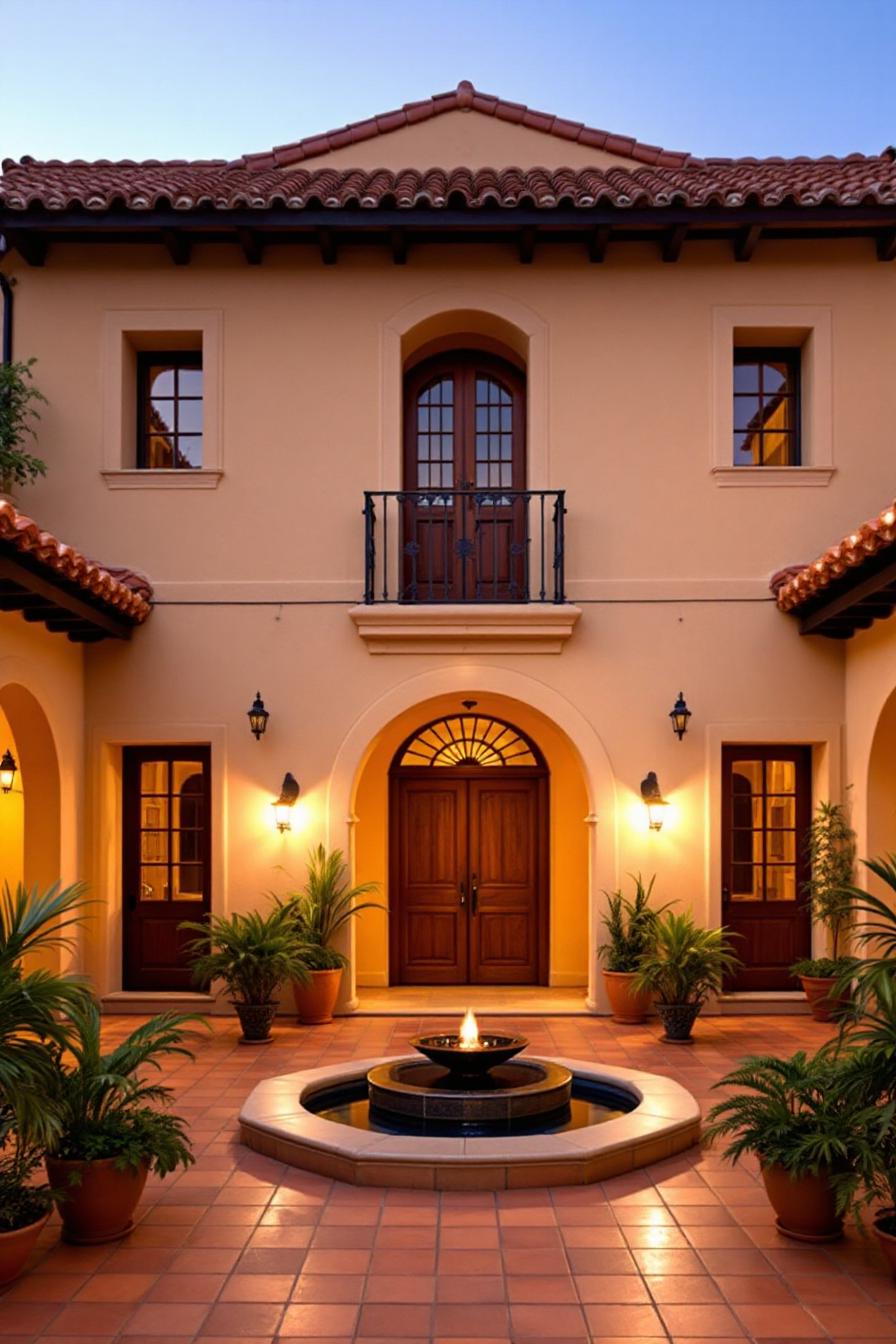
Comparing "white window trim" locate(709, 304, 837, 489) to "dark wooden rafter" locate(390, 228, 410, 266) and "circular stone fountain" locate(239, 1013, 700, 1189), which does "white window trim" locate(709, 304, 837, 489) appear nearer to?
"dark wooden rafter" locate(390, 228, 410, 266)

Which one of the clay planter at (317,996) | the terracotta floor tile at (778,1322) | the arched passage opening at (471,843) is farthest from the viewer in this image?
the arched passage opening at (471,843)

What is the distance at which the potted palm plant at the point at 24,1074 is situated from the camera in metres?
5.14

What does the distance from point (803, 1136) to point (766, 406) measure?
8339 mm

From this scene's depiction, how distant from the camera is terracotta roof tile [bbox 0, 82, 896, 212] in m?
10.9

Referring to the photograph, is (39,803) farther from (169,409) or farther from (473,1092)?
(473,1092)

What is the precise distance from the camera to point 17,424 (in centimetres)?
1145

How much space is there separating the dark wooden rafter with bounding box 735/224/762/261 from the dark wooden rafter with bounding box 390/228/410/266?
128 inches

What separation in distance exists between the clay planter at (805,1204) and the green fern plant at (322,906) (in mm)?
5676

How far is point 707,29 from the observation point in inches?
665

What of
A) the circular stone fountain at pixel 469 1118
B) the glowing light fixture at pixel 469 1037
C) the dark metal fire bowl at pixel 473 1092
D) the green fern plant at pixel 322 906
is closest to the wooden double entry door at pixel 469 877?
the green fern plant at pixel 322 906

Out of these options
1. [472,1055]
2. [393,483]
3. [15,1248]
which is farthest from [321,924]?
[15,1248]

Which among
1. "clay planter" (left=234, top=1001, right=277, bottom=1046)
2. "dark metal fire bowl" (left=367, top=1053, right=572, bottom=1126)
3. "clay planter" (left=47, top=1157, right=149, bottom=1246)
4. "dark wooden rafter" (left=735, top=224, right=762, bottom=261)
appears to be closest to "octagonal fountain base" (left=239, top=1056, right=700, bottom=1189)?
"dark metal fire bowl" (left=367, top=1053, right=572, bottom=1126)

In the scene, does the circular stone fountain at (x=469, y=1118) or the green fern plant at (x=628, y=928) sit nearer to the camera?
the circular stone fountain at (x=469, y=1118)

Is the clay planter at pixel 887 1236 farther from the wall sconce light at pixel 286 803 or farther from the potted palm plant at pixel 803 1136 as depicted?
the wall sconce light at pixel 286 803
